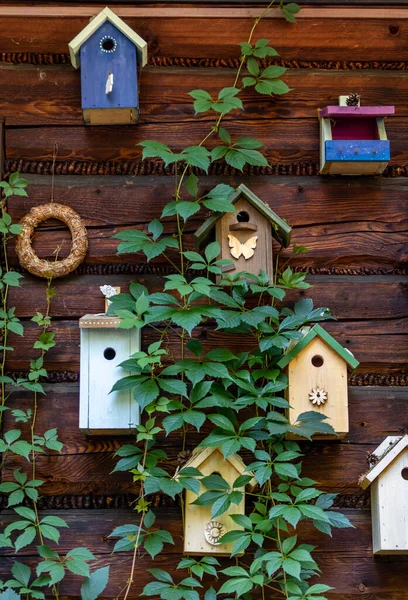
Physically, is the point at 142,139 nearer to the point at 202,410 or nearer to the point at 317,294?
the point at 317,294

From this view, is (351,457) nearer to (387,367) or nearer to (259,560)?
(387,367)

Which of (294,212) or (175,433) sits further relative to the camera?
(294,212)

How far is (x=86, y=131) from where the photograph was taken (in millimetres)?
3320

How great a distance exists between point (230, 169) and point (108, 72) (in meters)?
0.56

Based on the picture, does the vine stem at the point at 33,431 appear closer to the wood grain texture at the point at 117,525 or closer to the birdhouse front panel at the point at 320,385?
the wood grain texture at the point at 117,525

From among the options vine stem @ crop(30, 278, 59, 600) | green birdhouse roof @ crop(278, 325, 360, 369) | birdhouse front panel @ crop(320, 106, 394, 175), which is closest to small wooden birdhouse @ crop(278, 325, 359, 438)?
green birdhouse roof @ crop(278, 325, 360, 369)

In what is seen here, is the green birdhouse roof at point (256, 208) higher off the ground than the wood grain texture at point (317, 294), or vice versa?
the green birdhouse roof at point (256, 208)

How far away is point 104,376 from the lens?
302cm

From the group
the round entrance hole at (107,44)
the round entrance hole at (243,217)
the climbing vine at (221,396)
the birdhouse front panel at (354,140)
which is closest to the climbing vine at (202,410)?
the climbing vine at (221,396)

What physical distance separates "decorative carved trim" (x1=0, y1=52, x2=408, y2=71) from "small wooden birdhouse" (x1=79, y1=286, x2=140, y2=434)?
999 mm

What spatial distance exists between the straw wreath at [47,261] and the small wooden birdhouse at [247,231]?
433 mm

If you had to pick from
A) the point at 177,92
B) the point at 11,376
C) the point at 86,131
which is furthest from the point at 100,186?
the point at 11,376

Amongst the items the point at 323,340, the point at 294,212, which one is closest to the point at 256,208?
the point at 294,212

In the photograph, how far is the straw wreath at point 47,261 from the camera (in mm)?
3193
